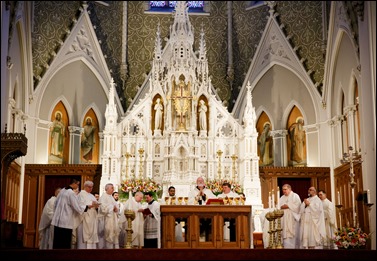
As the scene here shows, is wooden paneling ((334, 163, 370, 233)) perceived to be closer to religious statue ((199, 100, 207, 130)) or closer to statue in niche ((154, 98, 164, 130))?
religious statue ((199, 100, 207, 130))

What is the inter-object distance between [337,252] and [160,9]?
17066 millimetres

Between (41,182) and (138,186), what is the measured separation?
12.7ft

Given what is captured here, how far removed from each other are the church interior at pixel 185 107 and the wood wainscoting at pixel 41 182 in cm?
4

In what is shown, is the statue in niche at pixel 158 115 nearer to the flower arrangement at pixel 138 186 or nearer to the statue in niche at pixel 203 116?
the statue in niche at pixel 203 116

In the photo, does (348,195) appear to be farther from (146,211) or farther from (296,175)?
(146,211)

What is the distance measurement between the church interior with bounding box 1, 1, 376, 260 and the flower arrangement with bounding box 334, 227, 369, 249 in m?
2.68

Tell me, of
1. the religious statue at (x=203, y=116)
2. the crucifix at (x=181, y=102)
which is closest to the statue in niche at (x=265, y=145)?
the religious statue at (x=203, y=116)

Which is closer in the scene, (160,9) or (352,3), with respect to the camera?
(352,3)

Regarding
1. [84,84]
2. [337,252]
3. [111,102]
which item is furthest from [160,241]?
[84,84]

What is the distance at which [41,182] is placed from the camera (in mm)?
21000

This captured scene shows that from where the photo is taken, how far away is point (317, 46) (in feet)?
72.8

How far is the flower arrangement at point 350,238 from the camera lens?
1516 centimetres

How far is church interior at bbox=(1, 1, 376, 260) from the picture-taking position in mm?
19938

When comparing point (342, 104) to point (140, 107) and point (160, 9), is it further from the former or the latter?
point (160, 9)
